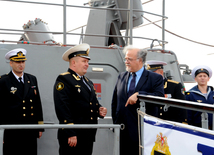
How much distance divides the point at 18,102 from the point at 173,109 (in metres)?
1.96

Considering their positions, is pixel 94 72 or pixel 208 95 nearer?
pixel 208 95

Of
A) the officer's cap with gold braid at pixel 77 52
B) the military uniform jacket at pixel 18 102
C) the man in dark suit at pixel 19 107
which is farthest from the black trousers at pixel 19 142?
the officer's cap with gold braid at pixel 77 52

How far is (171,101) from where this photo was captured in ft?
7.08

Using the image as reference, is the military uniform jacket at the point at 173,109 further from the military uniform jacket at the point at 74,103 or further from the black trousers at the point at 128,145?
the military uniform jacket at the point at 74,103

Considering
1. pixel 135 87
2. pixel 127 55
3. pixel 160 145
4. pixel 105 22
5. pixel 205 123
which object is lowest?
pixel 160 145

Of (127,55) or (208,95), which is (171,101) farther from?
(208,95)

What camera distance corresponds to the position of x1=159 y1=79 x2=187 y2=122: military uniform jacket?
371 centimetres

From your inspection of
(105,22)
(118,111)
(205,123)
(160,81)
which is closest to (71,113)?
(118,111)

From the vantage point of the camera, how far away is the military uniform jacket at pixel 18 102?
11.4 feet

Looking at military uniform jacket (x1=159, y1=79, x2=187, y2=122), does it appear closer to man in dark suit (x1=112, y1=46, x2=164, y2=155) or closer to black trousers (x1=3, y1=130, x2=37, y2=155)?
man in dark suit (x1=112, y1=46, x2=164, y2=155)

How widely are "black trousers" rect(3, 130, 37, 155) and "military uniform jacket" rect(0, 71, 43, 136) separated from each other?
13cm

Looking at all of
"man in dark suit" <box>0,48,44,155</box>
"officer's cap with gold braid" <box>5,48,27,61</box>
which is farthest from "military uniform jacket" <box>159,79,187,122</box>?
"officer's cap with gold braid" <box>5,48,27,61</box>

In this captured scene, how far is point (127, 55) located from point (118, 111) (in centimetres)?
60

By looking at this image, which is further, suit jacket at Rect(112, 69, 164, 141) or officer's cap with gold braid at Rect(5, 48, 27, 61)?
officer's cap with gold braid at Rect(5, 48, 27, 61)
